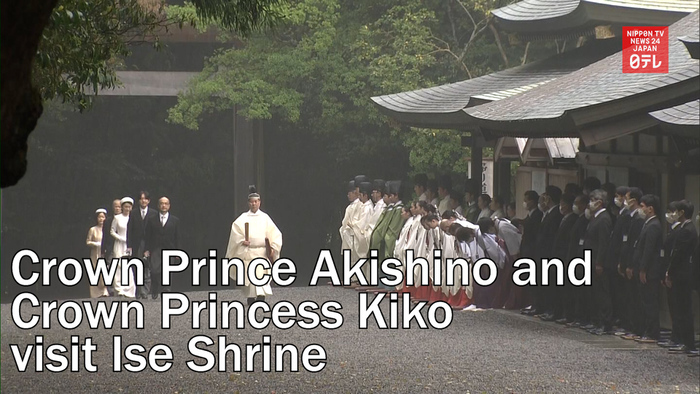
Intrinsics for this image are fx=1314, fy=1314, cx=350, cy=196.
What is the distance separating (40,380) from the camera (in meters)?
11.7

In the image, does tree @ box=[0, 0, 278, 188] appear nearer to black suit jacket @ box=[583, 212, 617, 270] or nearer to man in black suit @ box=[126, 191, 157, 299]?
black suit jacket @ box=[583, 212, 617, 270]

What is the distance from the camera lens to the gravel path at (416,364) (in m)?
10.8

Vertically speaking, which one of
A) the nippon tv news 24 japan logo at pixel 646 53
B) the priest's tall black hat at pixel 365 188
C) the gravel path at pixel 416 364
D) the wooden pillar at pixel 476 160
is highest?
the nippon tv news 24 japan logo at pixel 646 53

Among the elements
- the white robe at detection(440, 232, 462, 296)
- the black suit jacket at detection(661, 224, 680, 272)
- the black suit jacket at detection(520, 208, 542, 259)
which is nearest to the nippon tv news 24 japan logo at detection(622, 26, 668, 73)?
the black suit jacket at detection(520, 208, 542, 259)

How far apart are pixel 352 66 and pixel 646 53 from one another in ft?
31.0

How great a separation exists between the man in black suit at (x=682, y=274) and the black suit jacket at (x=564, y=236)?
8.83 ft

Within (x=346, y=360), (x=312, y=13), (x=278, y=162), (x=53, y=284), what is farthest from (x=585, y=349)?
(x=53, y=284)

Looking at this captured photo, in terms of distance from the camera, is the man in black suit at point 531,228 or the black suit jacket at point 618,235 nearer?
the black suit jacket at point 618,235

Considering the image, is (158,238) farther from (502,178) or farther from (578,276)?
(578,276)

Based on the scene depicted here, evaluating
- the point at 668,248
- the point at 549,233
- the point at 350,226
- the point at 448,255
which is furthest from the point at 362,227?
the point at 668,248

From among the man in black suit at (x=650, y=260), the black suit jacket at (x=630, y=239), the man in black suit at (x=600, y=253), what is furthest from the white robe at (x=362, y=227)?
the man in black suit at (x=650, y=260)

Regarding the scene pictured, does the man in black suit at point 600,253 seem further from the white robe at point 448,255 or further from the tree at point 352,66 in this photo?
the tree at point 352,66

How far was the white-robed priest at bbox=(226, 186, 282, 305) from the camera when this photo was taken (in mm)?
17484

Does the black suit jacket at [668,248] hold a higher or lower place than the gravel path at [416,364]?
higher
